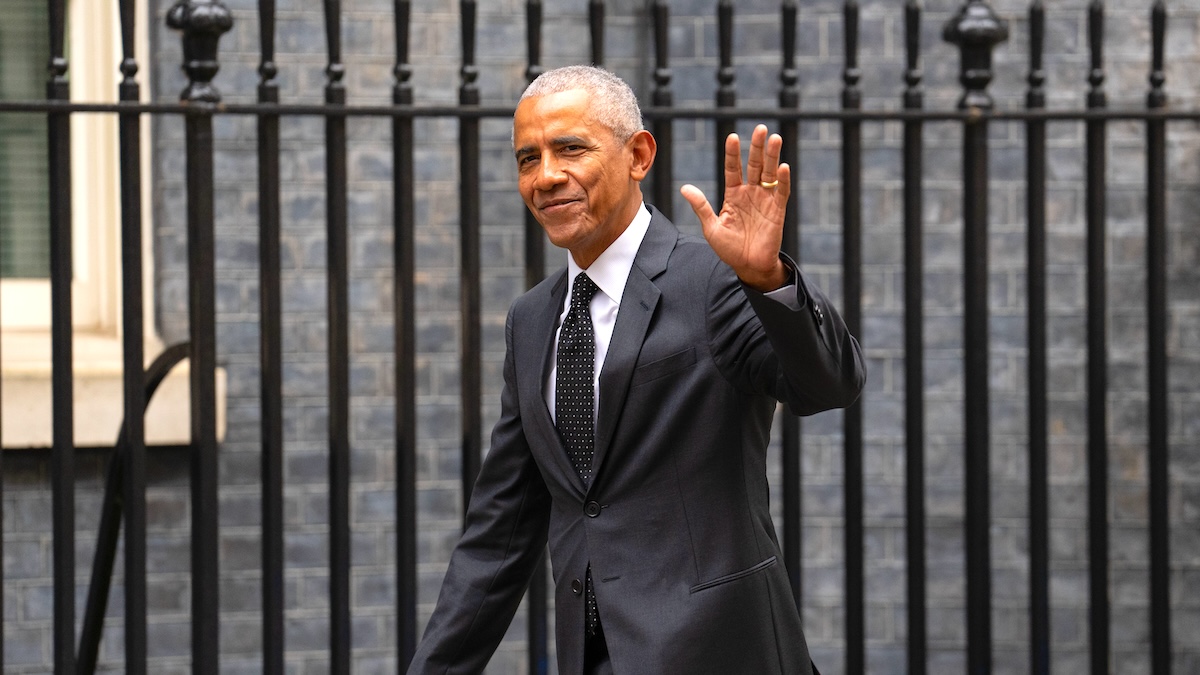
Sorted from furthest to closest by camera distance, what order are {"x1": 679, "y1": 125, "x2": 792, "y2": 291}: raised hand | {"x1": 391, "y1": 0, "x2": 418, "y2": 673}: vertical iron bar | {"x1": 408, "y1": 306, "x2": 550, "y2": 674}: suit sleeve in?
{"x1": 391, "y1": 0, "x2": 418, "y2": 673}: vertical iron bar < {"x1": 408, "y1": 306, "x2": 550, "y2": 674}: suit sleeve < {"x1": 679, "y1": 125, "x2": 792, "y2": 291}: raised hand

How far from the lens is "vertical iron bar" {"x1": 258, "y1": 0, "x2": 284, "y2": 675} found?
11.5 feet

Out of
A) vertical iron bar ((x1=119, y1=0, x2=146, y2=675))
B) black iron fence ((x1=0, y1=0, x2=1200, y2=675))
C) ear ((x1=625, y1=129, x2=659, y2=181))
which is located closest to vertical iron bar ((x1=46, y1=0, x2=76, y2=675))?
black iron fence ((x1=0, y1=0, x2=1200, y2=675))

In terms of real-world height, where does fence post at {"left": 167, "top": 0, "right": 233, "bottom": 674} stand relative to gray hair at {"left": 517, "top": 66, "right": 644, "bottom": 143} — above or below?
below

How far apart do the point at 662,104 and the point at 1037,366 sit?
1157mm

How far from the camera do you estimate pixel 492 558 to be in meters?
2.68

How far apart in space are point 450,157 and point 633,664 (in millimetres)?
3319

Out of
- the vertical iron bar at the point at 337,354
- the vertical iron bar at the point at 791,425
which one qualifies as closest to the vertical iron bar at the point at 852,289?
the vertical iron bar at the point at 791,425

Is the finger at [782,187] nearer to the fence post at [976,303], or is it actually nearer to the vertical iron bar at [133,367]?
the fence post at [976,303]

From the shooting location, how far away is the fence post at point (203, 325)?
349 cm

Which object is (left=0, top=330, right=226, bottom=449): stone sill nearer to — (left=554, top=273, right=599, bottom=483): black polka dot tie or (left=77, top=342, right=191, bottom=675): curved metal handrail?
(left=77, top=342, right=191, bottom=675): curved metal handrail

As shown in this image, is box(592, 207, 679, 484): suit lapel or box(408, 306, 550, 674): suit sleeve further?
box(408, 306, 550, 674): suit sleeve

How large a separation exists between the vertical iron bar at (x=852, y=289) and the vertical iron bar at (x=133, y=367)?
169 centimetres

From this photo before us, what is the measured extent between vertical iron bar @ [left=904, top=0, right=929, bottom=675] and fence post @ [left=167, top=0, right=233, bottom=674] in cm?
169

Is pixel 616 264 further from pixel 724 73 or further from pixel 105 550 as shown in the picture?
pixel 105 550
